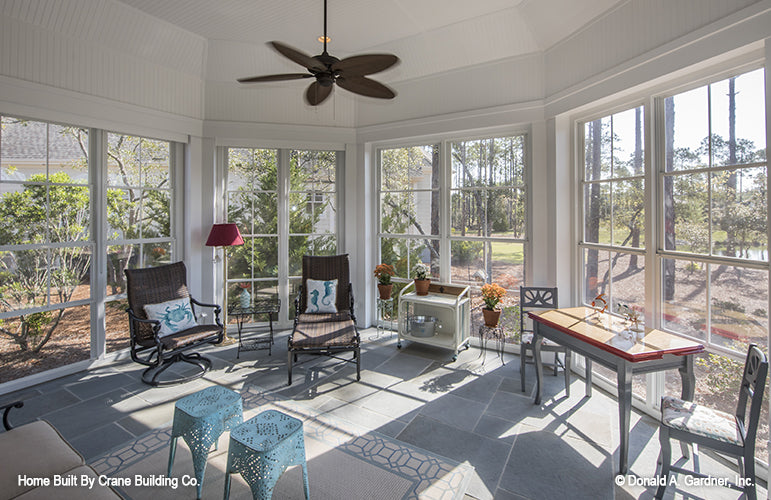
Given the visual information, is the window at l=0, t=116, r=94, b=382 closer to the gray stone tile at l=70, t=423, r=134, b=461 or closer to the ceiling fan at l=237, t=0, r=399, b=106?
the gray stone tile at l=70, t=423, r=134, b=461

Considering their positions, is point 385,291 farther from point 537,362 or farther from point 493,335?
point 537,362

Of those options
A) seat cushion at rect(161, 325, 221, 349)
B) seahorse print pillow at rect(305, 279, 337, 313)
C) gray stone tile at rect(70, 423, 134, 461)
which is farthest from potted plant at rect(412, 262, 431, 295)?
gray stone tile at rect(70, 423, 134, 461)

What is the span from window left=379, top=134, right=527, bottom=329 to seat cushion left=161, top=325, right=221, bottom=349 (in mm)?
2443

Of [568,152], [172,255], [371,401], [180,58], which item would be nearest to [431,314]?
[371,401]

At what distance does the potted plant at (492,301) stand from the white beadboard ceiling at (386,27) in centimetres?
259

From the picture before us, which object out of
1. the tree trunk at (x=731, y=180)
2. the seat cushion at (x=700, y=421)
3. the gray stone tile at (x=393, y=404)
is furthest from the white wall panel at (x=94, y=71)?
the seat cushion at (x=700, y=421)

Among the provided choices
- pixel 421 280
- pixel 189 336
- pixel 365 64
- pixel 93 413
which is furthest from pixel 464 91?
pixel 93 413

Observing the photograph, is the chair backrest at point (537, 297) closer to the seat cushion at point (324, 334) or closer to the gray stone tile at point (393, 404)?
the gray stone tile at point (393, 404)

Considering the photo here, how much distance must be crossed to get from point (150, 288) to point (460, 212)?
3.70 m

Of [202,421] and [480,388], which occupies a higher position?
[202,421]

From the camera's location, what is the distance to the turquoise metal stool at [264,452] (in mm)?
1922

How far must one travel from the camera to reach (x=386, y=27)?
13.7ft

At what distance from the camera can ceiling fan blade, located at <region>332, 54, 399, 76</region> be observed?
2.41 m

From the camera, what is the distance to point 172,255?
16.1 feet
